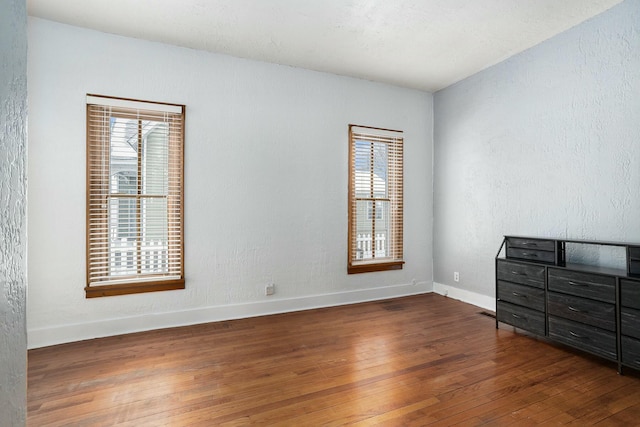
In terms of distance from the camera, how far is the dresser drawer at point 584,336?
2.60 meters

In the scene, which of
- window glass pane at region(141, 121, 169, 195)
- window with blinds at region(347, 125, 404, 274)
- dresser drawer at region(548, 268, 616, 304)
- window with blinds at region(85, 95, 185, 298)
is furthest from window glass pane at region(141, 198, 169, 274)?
dresser drawer at region(548, 268, 616, 304)

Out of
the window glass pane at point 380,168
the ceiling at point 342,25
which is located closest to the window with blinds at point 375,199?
the window glass pane at point 380,168

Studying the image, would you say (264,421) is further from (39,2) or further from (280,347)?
(39,2)

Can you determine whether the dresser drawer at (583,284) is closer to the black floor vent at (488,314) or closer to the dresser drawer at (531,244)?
the dresser drawer at (531,244)

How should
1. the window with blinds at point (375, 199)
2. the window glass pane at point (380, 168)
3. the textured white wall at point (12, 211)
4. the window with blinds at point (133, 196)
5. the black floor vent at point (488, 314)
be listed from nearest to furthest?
the textured white wall at point (12, 211) < the window with blinds at point (133, 196) < the black floor vent at point (488, 314) < the window with blinds at point (375, 199) < the window glass pane at point (380, 168)

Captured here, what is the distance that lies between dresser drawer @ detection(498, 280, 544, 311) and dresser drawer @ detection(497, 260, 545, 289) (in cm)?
5

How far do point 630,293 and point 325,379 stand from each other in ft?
7.69

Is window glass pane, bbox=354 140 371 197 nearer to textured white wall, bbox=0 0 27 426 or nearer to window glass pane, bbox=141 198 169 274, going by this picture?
window glass pane, bbox=141 198 169 274

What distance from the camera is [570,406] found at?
6.96 ft

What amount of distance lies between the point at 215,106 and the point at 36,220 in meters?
2.05

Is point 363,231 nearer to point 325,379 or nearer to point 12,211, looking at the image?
point 325,379

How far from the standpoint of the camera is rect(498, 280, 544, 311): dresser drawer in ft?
10.3

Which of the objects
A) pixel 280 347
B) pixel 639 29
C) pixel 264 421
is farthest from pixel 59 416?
pixel 639 29

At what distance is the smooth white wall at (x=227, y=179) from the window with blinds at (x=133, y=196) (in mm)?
99
